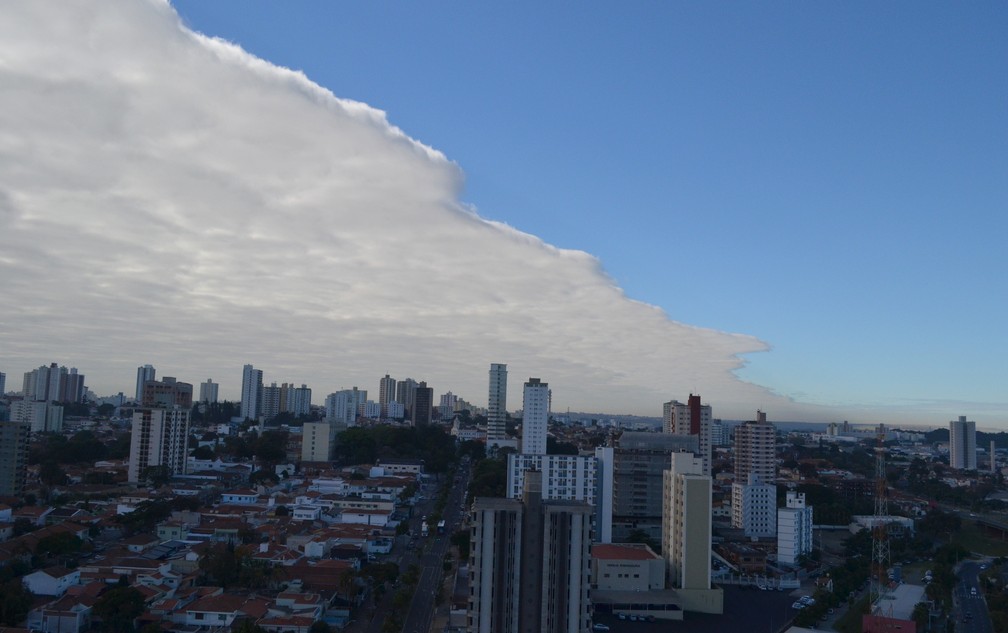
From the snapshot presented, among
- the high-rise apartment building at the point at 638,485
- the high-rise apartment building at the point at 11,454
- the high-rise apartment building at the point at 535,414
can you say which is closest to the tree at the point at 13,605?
the high-rise apartment building at the point at 11,454

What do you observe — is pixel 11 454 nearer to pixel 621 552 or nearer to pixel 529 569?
pixel 621 552

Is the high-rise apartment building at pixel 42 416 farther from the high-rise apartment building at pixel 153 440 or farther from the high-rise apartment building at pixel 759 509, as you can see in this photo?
the high-rise apartment building at pixel 759 509

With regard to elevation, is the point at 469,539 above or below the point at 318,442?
below

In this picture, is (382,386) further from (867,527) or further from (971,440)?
(867,527)

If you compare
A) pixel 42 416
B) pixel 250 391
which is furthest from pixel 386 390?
pixel 42 416

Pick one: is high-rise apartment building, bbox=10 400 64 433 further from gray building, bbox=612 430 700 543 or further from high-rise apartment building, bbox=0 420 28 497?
gray building, bbox=612 430 700 543

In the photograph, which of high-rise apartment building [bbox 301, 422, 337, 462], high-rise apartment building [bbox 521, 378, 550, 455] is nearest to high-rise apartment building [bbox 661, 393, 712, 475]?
high-rise apartment building [bbox 521, 378, 550, 455]

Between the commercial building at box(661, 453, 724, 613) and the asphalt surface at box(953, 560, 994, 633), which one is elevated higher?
the commercial building at box(661, 453, 724, 613)
